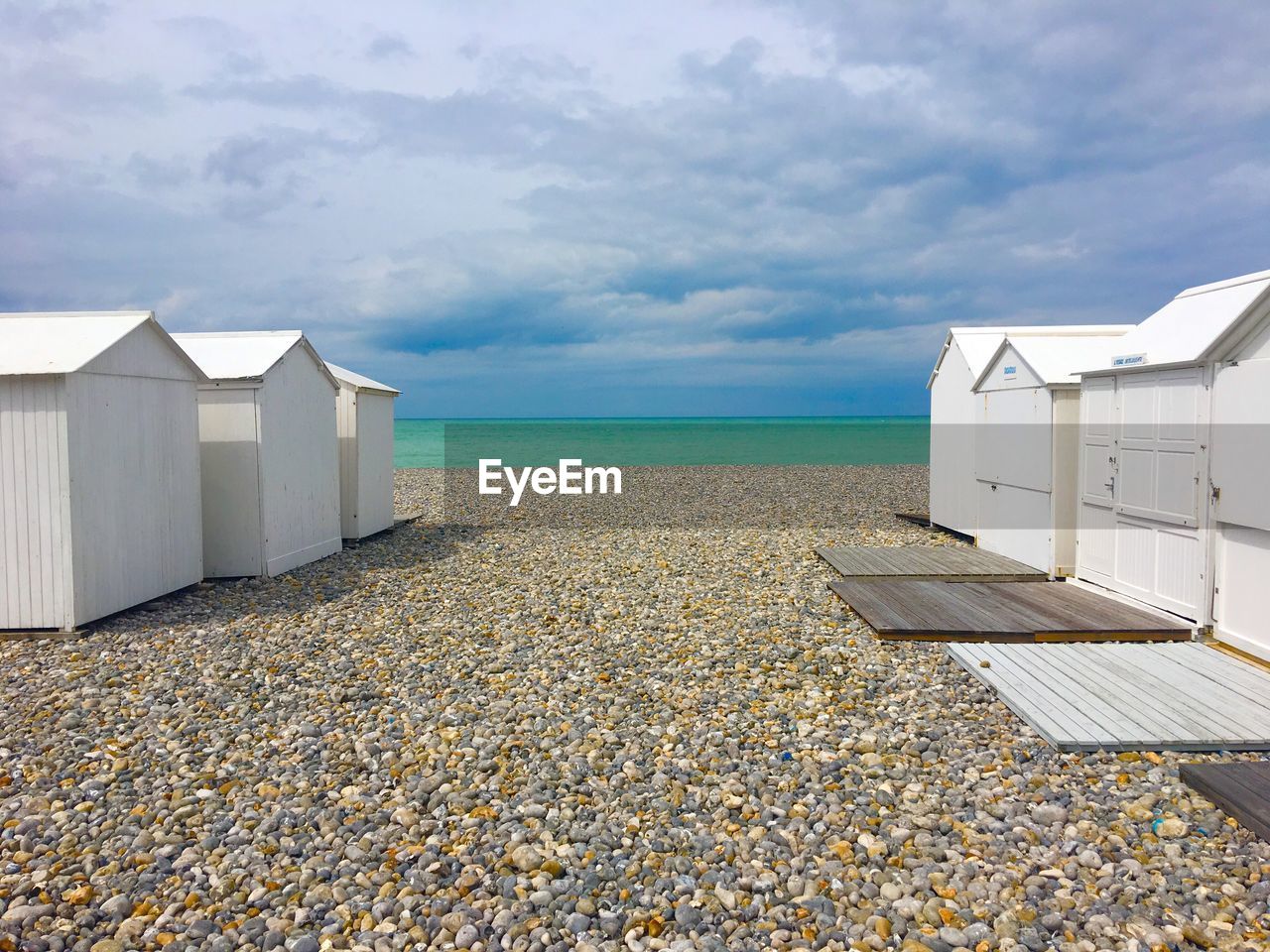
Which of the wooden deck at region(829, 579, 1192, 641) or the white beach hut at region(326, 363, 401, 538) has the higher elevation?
the white beach hut at region(326, 363, 401, 538)

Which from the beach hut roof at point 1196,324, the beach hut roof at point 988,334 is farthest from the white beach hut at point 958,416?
the beach hut roof at point 1196,324

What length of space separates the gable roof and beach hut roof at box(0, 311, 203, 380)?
10.1 meters

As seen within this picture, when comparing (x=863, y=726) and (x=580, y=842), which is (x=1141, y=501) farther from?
(x=580, y=842)

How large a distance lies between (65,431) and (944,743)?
310 inches

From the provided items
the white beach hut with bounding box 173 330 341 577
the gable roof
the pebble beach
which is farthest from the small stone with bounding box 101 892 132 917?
the gable roof

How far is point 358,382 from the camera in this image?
47.3ft

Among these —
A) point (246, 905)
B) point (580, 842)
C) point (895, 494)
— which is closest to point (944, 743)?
point (580, 842)

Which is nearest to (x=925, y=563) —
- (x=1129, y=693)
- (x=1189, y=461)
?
(x=1189, y=461)

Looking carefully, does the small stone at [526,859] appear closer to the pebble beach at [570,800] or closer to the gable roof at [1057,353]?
the pebble beach at [570,800]

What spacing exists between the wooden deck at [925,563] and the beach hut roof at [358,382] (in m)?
7.96

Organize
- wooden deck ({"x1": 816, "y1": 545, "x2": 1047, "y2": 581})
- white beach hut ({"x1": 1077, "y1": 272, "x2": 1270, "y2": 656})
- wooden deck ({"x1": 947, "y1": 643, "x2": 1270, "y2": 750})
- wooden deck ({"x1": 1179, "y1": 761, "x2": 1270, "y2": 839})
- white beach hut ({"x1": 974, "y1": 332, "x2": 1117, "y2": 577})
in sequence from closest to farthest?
wooden deck ({"x1": 1179, "y1": 761, "x2": 1270, "y2": 839}) < wooden deck ({"x1": 947, "y1": 643, "x2": 1270, "y2": 750}) < white beach hut ({"x1": 1077, "y1": 272, "x2": 1270, "y2": 656}) < white beach hut ({"x1": 974, "y1": 332, "x2": 1117, "y2": 577}) < wooden deck ({"x1": 816, "y1": 545, "x2": 1047, "y2": 581})

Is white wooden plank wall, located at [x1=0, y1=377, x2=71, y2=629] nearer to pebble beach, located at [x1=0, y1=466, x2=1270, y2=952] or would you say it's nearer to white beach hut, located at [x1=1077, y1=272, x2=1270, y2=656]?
pebble beach, located at [x1=0, y1=466, x2=1270, y2=952]

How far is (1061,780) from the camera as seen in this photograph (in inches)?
188

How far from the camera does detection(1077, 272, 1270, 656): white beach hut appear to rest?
6.65 meters
